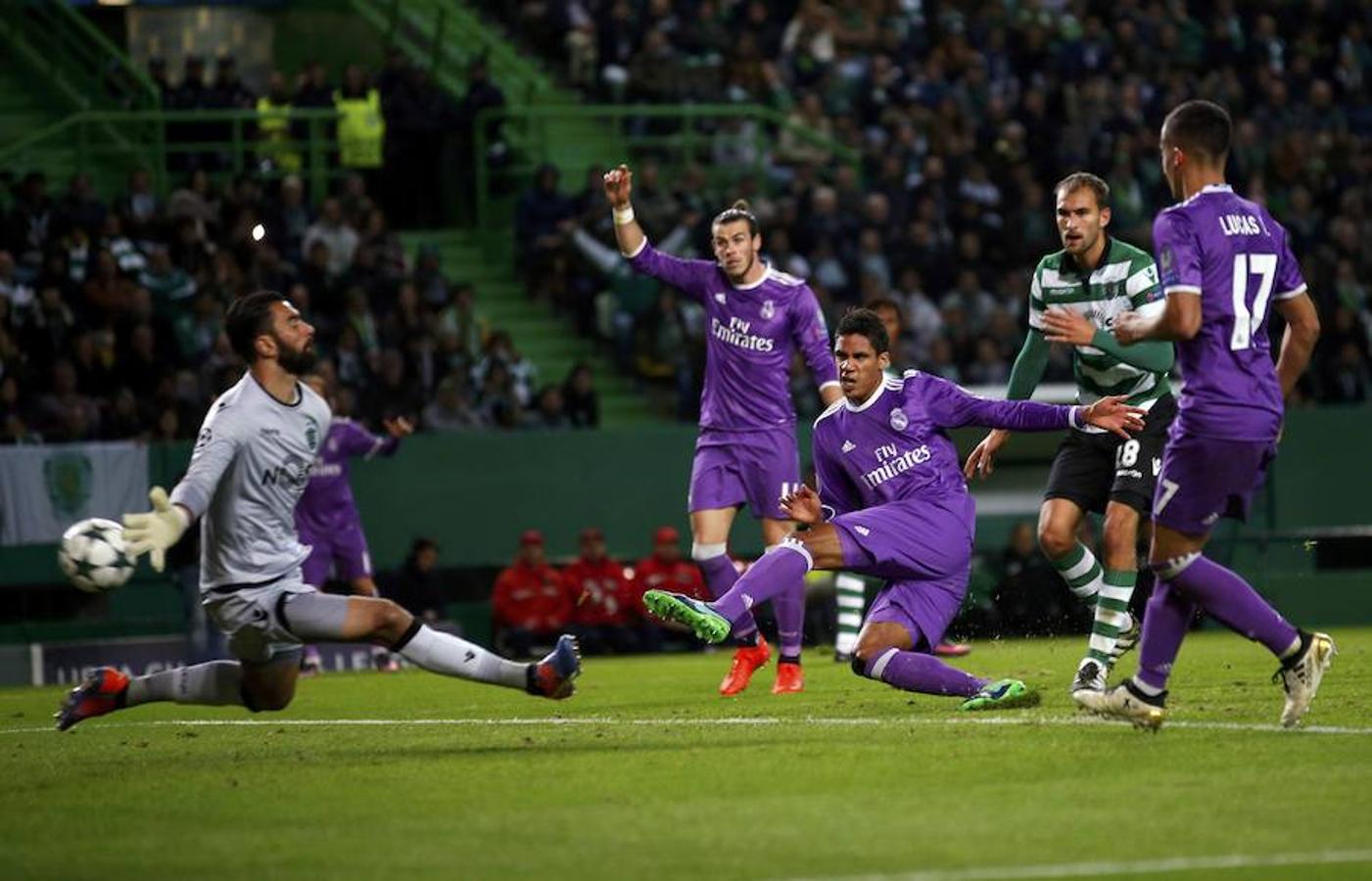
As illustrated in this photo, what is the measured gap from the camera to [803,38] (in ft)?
94.7

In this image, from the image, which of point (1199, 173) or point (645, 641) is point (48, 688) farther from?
point (1199, 173)

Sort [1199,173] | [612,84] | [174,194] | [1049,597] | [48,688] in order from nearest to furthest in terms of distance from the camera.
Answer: [1199,173]
[48,688]
[1049,597]
[174,194]
[612,84]

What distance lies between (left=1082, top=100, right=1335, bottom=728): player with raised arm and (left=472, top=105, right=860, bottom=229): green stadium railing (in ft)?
53.6

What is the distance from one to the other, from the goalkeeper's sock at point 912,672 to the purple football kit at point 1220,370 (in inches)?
61.8

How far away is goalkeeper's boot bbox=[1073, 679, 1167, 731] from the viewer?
9.79 meters

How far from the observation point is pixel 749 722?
37.6ft

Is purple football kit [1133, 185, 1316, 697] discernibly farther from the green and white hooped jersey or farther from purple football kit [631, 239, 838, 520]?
purple football kit [631, 239, 838, 520]

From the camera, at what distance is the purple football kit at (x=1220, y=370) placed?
379 inches

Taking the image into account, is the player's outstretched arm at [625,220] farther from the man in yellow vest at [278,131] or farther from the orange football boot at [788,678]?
the man in yellow vest at [278,131]

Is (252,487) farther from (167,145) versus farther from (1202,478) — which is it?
(167,145)

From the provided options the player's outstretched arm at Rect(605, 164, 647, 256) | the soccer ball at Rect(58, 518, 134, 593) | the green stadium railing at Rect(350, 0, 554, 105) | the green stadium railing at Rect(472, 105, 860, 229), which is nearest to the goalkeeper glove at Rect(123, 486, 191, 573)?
the soccer ball at Rect(58, 518, 134, 593)

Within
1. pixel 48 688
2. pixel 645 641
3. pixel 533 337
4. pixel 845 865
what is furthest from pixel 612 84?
pixel 845 865

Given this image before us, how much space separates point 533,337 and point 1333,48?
12.2 metres

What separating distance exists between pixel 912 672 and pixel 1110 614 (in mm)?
1162
